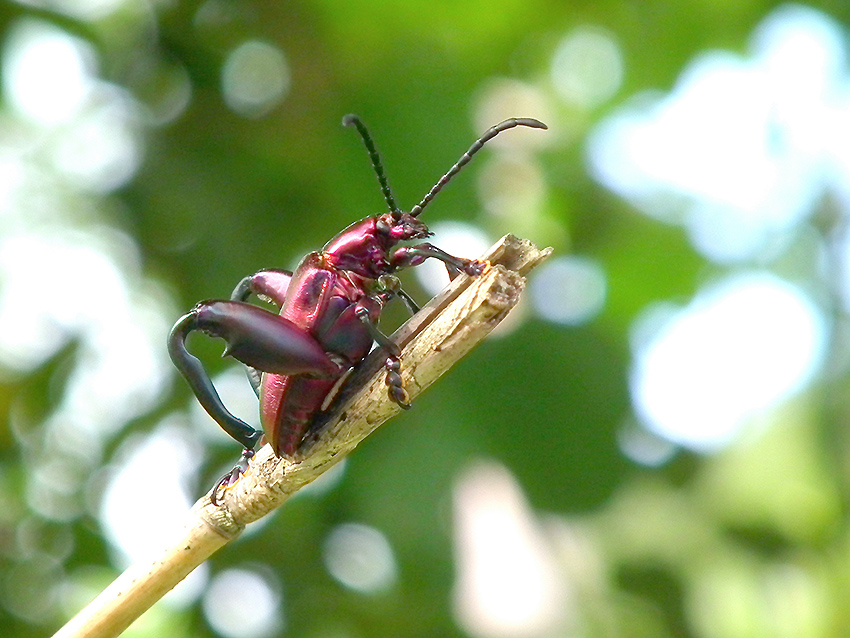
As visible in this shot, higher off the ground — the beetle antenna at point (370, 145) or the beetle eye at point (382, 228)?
the beetle antenna at point (370, 145)

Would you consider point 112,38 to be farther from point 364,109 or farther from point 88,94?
point 364,109

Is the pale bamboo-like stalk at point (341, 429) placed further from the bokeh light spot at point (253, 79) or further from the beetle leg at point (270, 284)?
the bokeh light spot at point (253, 79)

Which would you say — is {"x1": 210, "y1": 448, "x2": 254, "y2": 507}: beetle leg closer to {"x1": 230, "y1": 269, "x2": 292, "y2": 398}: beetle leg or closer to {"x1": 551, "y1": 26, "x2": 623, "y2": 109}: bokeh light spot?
{"x1": 230, "y1": 269, "x2": 292, "y2": 398}: beetle leg

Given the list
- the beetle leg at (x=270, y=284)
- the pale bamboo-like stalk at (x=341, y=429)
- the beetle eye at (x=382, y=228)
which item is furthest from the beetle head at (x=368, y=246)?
the pale bamboo-like stalk at (x=341, y=429)

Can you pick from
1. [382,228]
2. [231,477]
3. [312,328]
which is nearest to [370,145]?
[382,228]

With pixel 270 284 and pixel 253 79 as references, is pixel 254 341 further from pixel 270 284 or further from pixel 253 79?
pixel 253 79

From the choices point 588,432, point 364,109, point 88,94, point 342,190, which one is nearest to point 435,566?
point 588,432
